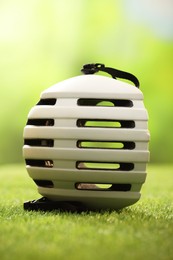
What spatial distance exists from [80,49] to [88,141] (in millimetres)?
9591

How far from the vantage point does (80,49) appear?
13.0 m

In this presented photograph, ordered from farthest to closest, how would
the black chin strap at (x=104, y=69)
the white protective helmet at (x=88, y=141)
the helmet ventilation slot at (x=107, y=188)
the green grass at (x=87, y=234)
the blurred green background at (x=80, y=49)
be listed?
the blurred green background at (x=80, y=49)
the black chin strap at (x=104, y=69)
the helmet ventilation slot at (x=107, y=188)
the white protective helmet at (x=88, y=141)
the green grass at (x=87, y=234)

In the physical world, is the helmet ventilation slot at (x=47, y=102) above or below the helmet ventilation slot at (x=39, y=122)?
above

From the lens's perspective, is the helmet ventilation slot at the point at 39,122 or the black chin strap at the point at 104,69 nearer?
the helmet ventilation slot at the point at 39,122

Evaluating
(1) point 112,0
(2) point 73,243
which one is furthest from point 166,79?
(2) point 73,243

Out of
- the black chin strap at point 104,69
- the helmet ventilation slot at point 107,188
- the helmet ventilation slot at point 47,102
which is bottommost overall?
the helmet ventilation slot at point 107,188

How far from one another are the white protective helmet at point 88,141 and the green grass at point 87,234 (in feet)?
0.48

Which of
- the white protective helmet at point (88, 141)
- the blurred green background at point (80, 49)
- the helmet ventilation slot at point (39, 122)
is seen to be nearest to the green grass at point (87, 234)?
the white protective helmet at point (88, 141)

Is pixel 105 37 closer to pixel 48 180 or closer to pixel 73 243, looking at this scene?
pixel 48 180

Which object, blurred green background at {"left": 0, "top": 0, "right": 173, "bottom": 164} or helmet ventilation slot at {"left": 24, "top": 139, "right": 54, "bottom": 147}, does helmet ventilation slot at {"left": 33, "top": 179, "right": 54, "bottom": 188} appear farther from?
blurred green background at {"left": 0, "top": 0, "right": 173, "bottom": 164}

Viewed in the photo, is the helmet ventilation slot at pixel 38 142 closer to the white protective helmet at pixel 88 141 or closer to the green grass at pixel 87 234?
the white protective helmet at pixel 88 141

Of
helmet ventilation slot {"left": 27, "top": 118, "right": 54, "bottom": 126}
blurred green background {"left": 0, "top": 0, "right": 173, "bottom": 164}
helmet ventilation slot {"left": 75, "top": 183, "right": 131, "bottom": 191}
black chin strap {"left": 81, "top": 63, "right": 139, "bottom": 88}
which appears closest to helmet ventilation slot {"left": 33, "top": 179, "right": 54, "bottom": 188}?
helmet ventilation slot {"left": 75, "top": 183, "right": 131, "bottom": 191}

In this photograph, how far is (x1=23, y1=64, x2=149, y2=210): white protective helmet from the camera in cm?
357

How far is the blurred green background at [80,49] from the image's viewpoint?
40.7 feet
